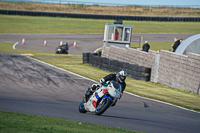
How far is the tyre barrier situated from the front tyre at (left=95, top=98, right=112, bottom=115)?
9.04m

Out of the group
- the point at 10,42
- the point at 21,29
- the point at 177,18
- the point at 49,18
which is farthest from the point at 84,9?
the point at 10,42

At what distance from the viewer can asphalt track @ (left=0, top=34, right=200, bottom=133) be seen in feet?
29.6

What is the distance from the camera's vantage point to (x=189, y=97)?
14.4 metres

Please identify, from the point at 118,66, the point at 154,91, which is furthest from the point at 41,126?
the point at 118,66

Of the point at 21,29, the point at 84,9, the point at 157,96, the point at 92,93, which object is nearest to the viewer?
the point at 92,93

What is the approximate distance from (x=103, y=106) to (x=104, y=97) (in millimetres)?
284

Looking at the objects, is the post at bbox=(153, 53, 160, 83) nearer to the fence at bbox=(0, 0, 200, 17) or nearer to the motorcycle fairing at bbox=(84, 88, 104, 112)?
the motorcycle fairing at bbox=(84, 88, 104, 112)

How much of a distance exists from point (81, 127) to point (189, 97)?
8129mm

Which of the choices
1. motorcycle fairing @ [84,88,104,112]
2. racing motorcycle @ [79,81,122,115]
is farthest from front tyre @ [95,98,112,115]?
motorcycle fairing @ [84,88,104,112]

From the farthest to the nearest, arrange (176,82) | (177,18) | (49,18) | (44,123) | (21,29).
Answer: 1. (177,18)
2. (49,18)
3. (21,29)
4. (176,82)
5. (44,123)

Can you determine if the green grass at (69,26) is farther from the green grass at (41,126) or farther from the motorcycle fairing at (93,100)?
the green grass at (41,126)

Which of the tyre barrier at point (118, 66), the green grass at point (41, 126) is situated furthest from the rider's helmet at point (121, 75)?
the tyre barrier at point (118, 66)

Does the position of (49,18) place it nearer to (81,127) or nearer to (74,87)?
(74,87)

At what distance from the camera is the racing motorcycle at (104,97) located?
29.8 feet
